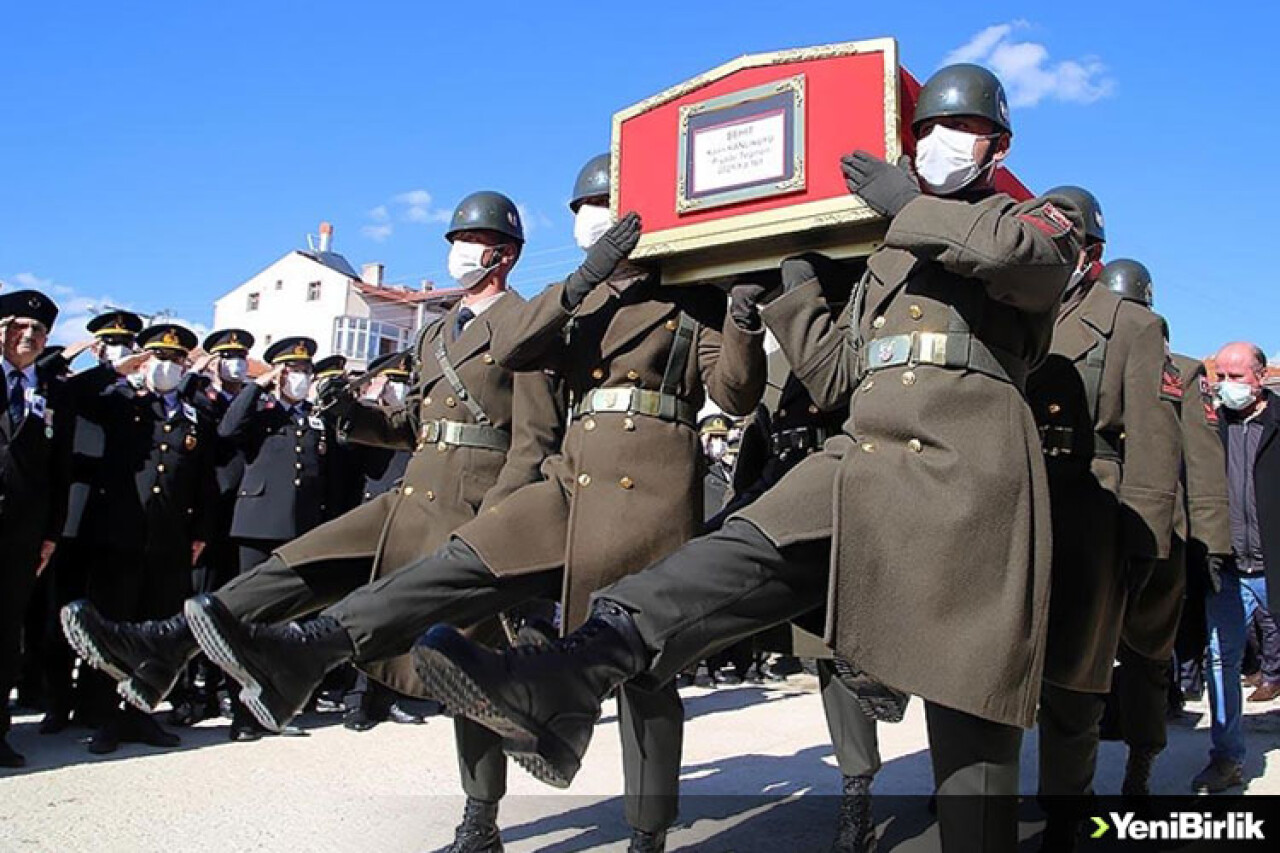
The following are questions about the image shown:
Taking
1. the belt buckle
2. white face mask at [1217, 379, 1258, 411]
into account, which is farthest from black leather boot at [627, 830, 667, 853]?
white face mask at [1217, 379, 1258, 411]

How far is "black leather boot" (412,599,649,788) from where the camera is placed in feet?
7.56

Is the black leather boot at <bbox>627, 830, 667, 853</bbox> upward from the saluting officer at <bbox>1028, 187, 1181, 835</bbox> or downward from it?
downward

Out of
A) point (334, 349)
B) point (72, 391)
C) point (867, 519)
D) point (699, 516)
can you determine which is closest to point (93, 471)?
point (72, 391)

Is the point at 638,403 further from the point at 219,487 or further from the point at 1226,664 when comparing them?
the point at 219,487

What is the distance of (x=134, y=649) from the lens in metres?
3.28

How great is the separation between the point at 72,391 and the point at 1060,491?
5348mm

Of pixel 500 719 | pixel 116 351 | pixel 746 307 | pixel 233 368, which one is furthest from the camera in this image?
pixel 233 368

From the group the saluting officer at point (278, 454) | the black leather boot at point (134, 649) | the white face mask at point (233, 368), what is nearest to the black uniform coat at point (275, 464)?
the saluting officer at point (278, 454)

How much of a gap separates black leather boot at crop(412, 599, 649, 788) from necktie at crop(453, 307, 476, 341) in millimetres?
2311

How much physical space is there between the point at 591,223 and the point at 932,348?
1.83 meters

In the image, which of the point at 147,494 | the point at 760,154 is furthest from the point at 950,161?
the point at 147,494

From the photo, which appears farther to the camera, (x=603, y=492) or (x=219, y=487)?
(x=219, y=487)

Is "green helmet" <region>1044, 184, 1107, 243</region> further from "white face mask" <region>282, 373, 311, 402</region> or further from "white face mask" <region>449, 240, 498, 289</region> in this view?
"white face mask" <region>282, 373, 311, 402</region>

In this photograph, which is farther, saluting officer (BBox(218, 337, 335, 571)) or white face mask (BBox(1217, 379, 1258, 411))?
saluting officer (BBox(218, 337, 335, 571))
